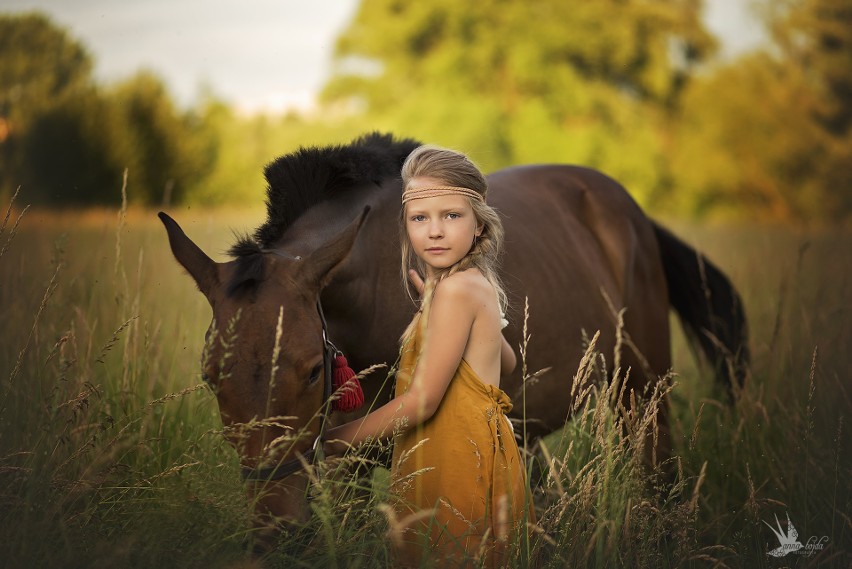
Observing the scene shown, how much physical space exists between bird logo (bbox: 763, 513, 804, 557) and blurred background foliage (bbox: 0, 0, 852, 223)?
1655 cm

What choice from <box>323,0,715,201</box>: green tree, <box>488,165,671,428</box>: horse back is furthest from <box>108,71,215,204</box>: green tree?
<box>488,165,671,428</box>: horse back

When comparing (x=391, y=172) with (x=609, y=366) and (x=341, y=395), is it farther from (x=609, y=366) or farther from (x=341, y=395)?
(x=609, y=366)

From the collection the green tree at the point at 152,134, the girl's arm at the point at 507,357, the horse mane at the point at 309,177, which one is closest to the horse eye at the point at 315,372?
the horse mane at the point at 309,177

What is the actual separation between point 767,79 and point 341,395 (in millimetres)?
29045

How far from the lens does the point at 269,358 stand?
2.31 metres

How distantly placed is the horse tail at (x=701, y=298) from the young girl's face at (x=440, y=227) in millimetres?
3211

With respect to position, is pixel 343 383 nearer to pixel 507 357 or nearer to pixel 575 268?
pixel 507 357

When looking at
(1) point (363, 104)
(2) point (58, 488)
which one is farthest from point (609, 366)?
(1) point (363, 104)

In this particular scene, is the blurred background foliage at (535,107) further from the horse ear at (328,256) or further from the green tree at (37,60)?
the horse ear at (328,256)

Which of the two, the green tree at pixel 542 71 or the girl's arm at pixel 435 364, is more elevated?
the green tree at pixel 542 71

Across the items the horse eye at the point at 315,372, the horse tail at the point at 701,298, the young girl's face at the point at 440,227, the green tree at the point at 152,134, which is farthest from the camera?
the green tree at the point at 152,134

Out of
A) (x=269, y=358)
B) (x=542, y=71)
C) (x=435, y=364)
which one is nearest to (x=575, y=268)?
(x=435, y=364)

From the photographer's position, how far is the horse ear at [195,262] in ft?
8.32

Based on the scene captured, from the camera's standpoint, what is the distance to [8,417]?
333 cm
